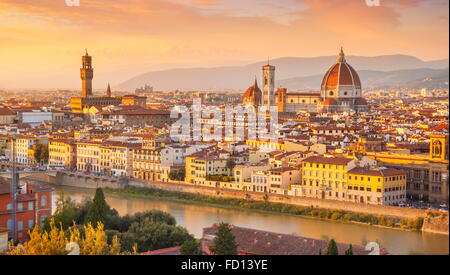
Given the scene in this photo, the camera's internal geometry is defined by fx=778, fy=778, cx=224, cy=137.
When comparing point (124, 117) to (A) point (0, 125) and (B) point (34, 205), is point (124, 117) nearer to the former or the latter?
(A) point (0, 125)

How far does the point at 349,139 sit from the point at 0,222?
238 inches

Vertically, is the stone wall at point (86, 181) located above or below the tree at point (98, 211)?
below

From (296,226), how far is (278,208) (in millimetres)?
984

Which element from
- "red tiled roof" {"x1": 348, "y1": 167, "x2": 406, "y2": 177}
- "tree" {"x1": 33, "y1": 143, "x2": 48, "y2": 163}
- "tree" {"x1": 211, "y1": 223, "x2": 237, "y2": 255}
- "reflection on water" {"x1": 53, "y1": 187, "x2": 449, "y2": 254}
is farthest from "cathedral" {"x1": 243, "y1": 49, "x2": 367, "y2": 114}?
"tree" {"x1": 211, "y1": 223, "x2": 237, "y2": 255}

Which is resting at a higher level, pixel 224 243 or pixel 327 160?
pixel 327 160

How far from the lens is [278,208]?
7.95 meters

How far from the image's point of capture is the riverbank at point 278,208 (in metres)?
6.98

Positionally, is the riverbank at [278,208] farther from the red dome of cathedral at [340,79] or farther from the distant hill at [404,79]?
the red dome of cathedral at [340,79]

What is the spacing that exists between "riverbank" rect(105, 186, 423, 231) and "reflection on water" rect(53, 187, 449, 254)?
130mm

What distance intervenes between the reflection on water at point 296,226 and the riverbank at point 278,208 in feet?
0.43

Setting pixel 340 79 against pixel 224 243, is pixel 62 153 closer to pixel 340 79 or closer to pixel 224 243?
pixel 224 243

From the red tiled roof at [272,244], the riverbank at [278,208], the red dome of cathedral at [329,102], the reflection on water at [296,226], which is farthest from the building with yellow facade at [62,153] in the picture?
the red dome of cathedral at [329,102]

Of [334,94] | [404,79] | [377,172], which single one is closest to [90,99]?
[334,94]
